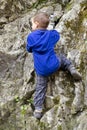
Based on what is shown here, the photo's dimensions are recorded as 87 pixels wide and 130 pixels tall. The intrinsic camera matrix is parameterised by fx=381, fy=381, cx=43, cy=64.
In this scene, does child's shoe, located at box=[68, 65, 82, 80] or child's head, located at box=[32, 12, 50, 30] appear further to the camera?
child's shoe, located at box=[68, 65, 82, 80]

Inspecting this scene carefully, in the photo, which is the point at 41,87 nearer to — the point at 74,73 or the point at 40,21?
the point at 74,73

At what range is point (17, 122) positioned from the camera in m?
7.23

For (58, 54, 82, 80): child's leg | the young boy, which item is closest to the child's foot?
the young boy

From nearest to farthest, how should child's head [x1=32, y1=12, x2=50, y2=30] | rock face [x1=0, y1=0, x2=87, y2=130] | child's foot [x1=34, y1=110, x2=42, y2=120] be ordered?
child's head [x1=32, y1=12, x2=50, y2=30]
rock face [x1=0, y1=0, x2=87, y2=130]
child's foot [x1=34, y1=110, x2=42, y2=120]

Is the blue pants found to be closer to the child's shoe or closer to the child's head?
the child's shoe

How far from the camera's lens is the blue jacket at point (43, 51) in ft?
21.8

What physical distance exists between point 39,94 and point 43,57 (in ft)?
2.26

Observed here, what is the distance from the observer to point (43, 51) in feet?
21.9

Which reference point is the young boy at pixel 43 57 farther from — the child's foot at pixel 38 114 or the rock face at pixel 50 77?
the rock face at pixel 50 77

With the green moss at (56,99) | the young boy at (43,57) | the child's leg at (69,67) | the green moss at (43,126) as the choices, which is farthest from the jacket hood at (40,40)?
the green moss at (43,126)

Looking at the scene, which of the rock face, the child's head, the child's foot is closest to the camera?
the child's head

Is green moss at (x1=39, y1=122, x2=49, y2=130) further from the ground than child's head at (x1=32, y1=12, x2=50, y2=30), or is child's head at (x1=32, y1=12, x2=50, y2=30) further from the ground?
child's head at (x1=32, y1=12, x2=50, y2=30)

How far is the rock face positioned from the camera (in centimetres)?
674

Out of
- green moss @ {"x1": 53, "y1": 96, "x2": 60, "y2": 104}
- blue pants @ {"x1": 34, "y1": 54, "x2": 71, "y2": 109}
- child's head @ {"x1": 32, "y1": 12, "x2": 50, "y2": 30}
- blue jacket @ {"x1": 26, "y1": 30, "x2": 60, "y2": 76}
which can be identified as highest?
child's head @ {"x1": 32, "y1": 12, "x2": 50, "y2": 30}
